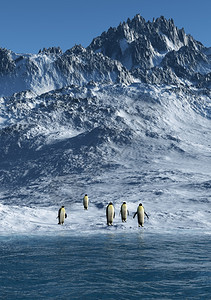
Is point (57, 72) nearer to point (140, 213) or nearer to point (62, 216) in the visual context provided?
point (62, 216)

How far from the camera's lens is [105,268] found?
592 inches

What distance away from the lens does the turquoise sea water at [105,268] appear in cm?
1180

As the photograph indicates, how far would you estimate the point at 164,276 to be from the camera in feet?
45.2

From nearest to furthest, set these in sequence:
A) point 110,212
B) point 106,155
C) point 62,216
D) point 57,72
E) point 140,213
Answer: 1. point 140,213
2. point 110,212
3. point 62,216
4. point 106,155
5. point 57,72

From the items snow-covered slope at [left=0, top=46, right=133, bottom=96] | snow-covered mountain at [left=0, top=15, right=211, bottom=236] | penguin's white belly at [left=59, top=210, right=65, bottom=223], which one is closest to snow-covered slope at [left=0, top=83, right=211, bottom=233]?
snow-covered mountain at [left=0, top=15, right=211, bottom=236]

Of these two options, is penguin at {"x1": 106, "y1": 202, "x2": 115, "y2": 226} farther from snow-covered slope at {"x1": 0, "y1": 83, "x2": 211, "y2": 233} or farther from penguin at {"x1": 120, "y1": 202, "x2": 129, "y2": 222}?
penguin at {"x1": 120, "y1": 202, "x2": 129, "y2": 222}

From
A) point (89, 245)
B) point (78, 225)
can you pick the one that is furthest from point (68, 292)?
point (78, 225)

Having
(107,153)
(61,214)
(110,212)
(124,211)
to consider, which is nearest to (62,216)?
(61,214)

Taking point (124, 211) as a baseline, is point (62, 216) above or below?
below

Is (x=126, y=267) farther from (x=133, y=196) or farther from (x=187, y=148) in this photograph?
(x=187, y=148)

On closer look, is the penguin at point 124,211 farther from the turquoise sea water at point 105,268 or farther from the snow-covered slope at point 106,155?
the turquoise sea water at point 105,268

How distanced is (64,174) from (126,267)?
74.0 meters

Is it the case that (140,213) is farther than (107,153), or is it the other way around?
(107,153)

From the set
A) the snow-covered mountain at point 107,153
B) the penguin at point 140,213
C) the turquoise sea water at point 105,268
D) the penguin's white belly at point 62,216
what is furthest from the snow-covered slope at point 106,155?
the turquoise sea water at point 105,268
